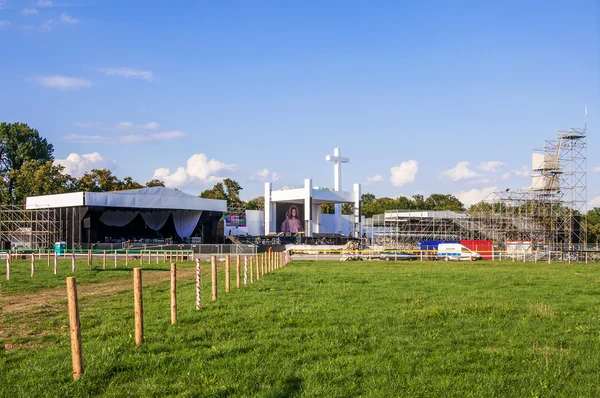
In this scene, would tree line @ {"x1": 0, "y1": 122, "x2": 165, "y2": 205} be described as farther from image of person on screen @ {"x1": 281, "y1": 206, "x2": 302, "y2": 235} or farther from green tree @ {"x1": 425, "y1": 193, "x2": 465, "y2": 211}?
green tree @ {"x1": 425, "y1": 193, "x2": 465, "y2": 211}

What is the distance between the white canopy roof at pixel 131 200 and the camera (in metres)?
68.7

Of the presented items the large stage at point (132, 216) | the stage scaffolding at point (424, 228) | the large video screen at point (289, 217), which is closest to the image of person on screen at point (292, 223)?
the large video screen at point (289, 217)

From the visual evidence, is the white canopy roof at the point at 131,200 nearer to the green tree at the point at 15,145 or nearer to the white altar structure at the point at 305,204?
the white altar structure at the point at 305,204

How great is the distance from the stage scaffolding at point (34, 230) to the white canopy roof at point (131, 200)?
1271 millimetres

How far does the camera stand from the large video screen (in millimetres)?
99500

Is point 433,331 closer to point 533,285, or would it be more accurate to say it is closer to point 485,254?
point 533,285

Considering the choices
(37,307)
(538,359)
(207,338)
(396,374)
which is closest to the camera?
(396,374)

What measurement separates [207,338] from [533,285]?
601 inches

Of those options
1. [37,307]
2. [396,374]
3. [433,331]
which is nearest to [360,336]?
[433,331]

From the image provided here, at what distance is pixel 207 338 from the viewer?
35.5ft

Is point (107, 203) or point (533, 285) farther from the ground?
point (107, 203)

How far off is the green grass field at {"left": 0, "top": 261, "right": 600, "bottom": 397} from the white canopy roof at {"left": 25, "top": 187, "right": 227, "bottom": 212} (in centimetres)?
5398

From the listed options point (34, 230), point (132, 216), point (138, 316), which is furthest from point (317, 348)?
point (132, 216)

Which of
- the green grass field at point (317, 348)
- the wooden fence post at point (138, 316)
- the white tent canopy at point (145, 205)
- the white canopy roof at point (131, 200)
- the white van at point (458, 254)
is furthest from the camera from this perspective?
the white tent canopy at point (145, 205)
